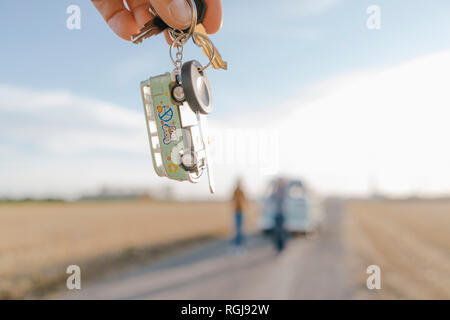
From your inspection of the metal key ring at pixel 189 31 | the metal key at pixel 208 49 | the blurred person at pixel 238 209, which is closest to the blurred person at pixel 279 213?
the blurred person at pixel 238 209

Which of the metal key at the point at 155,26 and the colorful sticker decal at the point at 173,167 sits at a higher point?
the metal key at the point at 155,26

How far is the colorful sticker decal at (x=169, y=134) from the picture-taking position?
86 centimetres

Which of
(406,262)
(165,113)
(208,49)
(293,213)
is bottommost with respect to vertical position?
(406,262)

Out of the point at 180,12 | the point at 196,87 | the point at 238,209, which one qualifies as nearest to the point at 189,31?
the point at 180,12

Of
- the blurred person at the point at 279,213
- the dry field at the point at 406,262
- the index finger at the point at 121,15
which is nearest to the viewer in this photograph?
the index finger at the point at 121,15

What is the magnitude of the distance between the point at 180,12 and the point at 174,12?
0.01 metres

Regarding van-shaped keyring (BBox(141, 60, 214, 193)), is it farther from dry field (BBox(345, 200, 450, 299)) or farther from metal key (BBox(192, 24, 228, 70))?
dry field (BBox(345, 200, 450, 299))

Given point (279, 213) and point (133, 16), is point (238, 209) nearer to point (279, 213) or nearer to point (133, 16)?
point (279, 213)

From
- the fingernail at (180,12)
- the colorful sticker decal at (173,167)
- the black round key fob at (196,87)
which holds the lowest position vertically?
the colorful sticker decal at (173,167)

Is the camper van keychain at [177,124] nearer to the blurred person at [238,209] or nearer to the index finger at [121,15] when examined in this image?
the index finger at [121,15]

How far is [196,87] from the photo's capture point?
88 centimetres

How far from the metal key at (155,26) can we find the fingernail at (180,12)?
0.07 meters

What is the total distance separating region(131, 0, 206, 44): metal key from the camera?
95cm

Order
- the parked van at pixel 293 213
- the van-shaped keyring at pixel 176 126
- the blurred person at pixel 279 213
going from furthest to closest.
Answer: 1. the parked van at pixel 293 213
2. the blurred person at pixel 279 213
3. the van-shaped keyring at pixel 176 126
